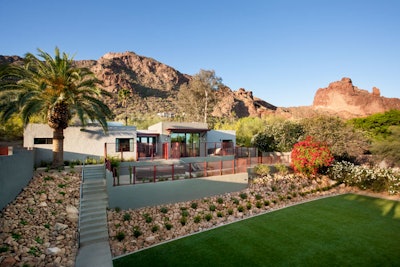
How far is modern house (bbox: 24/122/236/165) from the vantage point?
50.6 ft

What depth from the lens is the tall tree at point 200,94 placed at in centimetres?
4150

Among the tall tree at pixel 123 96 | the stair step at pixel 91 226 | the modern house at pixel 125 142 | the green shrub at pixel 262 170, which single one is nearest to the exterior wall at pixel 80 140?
the modern house at pixel 125 142

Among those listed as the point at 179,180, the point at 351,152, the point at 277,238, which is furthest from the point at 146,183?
the point at 351,152

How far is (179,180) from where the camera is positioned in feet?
44.2

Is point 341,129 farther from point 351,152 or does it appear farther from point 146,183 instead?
point 146,183

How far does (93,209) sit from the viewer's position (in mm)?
10312

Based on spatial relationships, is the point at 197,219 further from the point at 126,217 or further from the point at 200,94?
the point at 200,94

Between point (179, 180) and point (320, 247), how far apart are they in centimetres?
797

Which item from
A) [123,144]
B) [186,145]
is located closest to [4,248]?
[123,144]

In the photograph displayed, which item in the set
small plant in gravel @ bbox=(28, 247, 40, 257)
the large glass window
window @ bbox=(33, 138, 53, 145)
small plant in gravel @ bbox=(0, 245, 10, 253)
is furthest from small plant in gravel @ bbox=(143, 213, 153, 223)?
window @ bbox=(33, 138, 53, 145)

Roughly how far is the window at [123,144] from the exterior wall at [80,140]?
26cm

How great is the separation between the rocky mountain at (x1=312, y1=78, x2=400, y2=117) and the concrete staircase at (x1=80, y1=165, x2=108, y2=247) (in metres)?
81.8

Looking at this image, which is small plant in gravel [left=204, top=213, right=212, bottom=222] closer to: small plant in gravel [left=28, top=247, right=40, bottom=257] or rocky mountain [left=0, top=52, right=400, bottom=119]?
small plant in gravel [left=28, top=247, right=40, bottom=257]

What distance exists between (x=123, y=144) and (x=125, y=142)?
0.23m
